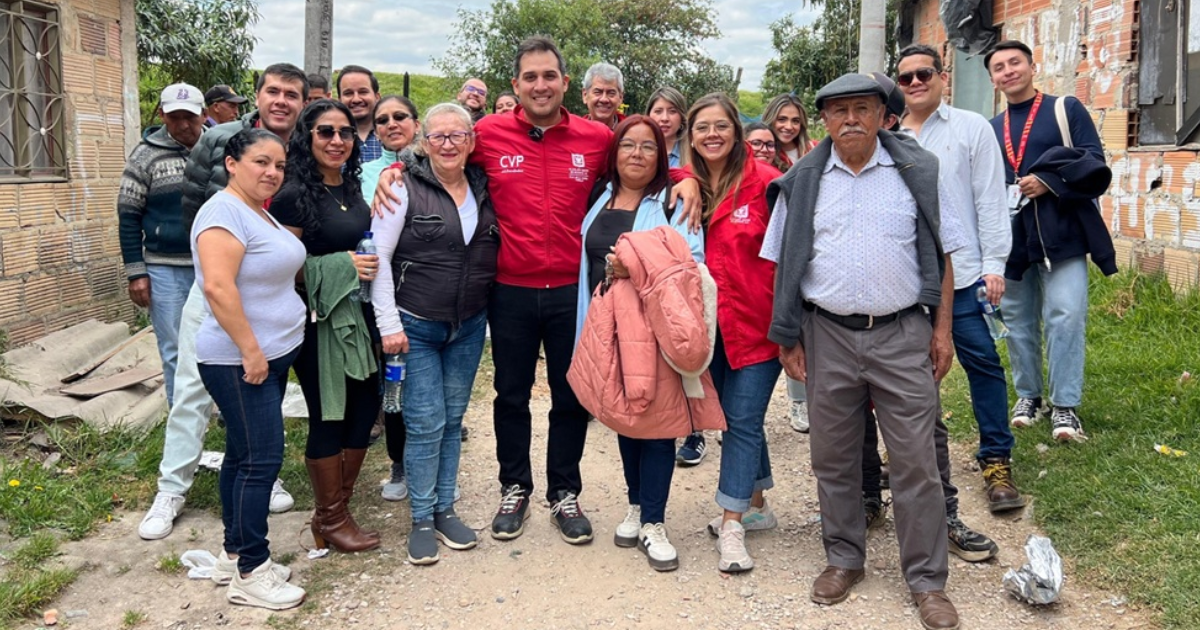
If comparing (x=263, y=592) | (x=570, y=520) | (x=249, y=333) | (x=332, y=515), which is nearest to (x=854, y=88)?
(x=570, y=520)

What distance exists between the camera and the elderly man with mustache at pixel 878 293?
3.29 m

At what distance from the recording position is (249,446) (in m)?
3.40

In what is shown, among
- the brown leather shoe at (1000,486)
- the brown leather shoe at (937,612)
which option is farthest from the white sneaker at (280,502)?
the brown leather shoe at (1000,486)

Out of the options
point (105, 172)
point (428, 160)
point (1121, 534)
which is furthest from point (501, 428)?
point (105, 172)

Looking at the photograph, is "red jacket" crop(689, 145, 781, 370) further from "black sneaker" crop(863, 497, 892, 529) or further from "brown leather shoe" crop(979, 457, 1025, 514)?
"brown leather shoe" crop(979, 457, 1025, 514)

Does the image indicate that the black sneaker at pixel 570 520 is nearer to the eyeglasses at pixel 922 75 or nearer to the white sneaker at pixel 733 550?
the white sneaker at pixel 733 550

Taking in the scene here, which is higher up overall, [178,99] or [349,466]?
[178,99]

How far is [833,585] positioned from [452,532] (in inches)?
63.9

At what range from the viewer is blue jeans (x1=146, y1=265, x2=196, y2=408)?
15.4 feet

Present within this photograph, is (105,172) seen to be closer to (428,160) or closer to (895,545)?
(428,160)

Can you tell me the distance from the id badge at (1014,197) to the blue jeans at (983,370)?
98cm

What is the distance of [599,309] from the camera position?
3670 millimetres

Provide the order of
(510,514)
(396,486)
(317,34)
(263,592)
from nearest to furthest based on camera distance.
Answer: (263,592) < (510,514) < (396,486) < (317,34)

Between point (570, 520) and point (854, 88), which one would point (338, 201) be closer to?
point (570, 520)
